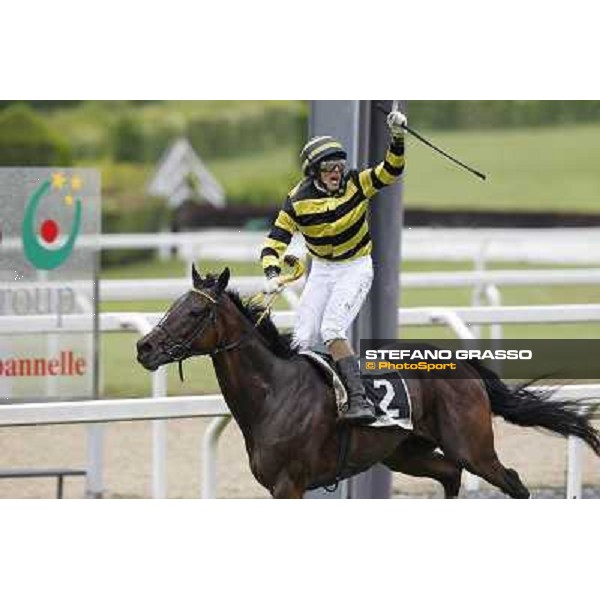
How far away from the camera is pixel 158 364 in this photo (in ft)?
23.0

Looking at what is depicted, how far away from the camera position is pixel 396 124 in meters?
7.06

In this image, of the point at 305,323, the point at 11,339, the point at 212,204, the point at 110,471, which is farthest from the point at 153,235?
the point at 305,323

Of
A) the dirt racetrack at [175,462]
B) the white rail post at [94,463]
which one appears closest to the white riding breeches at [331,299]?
the dirt racetrack at [175,462]

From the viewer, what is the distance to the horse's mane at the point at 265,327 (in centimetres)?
717

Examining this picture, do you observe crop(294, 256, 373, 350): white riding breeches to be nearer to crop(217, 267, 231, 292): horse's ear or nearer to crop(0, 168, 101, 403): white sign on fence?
crop(217, 267, 231, 292): horse's ear

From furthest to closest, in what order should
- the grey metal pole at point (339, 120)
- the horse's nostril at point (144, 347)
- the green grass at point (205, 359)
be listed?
the green grass at point (205, 359) < the grey metal pole at point (339, 120) < the horse's nostril at point (144, 347)

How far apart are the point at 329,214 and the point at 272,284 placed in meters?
0.33

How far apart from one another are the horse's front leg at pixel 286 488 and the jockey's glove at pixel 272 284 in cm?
65

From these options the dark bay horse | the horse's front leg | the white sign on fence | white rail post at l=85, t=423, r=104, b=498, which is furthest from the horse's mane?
white rail post at l=85, t=423, r=104, b=498

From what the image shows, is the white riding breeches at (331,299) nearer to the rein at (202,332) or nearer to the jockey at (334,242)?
the jockey at (334,242)

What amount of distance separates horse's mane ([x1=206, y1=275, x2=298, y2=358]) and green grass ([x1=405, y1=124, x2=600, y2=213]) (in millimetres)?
818

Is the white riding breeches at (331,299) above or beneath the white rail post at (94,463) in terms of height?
above

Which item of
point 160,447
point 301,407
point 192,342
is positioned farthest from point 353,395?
point 160,447

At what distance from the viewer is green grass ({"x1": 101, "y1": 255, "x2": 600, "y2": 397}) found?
8.20 m
